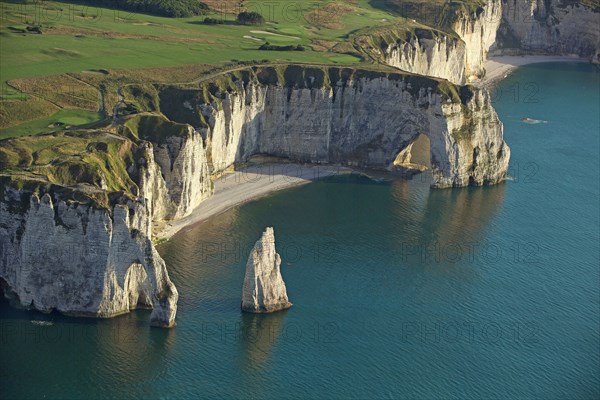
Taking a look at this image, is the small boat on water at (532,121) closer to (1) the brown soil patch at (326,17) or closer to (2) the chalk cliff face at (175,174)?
(1) the brown soil patch at (326,17)

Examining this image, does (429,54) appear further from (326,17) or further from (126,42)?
(126,42)

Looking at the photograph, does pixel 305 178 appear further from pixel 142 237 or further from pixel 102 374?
Answer: pixel 102 374

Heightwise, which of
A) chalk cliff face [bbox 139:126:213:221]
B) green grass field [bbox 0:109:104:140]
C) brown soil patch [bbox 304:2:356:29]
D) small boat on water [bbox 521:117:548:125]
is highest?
brown soil patch [bbox 304:2:356:29]

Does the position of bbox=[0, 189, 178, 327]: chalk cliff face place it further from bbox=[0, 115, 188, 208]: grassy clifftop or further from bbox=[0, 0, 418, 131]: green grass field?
bbox=[0, 0, 418, 131]: green grass field

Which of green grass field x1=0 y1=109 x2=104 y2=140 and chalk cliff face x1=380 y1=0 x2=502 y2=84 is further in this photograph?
chalk cliff face x1=380 y1=0 x2=502 y2=84

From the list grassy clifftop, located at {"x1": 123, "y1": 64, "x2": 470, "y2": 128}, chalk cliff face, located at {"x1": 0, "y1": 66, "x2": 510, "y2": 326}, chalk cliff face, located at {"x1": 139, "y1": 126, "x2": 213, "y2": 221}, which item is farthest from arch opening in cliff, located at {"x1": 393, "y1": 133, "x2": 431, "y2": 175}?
chalk cliff face, located at {"x1": 139, "y1": 126, "x2": 213, "y2": 221}
